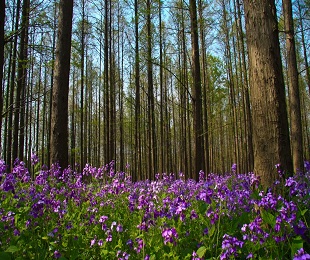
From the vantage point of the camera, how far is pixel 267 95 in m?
3.22

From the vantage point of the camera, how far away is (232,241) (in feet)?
6.77

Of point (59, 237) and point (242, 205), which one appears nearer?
point (59, 237)

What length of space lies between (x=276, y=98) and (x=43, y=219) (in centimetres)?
288

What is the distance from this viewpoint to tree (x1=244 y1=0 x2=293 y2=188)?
3.16 metres

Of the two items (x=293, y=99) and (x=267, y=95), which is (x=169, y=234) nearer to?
(x=267, y=95)

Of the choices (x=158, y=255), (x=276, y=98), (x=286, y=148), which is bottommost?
(x=158, y=255)

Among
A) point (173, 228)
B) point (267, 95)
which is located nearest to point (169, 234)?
point (173, 228)

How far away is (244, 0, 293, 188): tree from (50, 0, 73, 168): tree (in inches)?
160

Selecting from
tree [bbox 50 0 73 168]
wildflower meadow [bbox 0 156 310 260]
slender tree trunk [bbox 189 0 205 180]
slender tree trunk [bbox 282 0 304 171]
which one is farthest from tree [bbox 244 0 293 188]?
slender tree trunk [bbox 282 0 304 171]

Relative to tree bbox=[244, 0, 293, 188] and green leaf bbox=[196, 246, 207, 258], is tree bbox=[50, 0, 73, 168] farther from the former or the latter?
green leaf bbox=[196, 246, 207, 258]

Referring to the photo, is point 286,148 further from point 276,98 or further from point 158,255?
point 158,255

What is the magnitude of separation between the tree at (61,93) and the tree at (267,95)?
406cm

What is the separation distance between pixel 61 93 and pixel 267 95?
14.3ft

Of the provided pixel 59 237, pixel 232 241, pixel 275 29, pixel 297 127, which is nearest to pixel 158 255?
pixel 232 241
